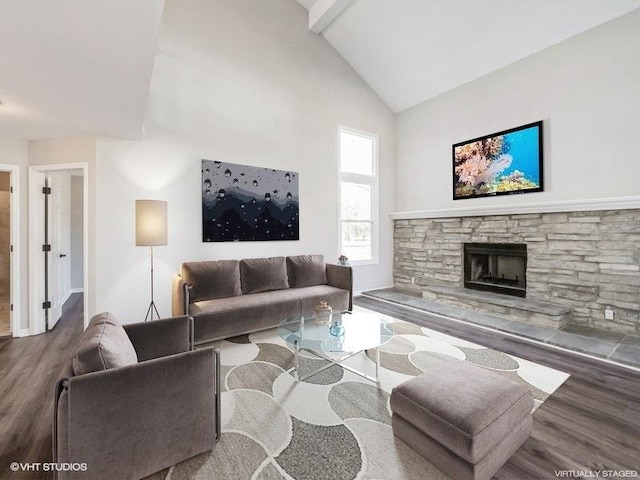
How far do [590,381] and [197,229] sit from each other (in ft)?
14.3

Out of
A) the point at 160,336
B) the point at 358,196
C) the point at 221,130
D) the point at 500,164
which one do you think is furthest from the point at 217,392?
the point at 500,164

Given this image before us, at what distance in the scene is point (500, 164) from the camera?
178 inches

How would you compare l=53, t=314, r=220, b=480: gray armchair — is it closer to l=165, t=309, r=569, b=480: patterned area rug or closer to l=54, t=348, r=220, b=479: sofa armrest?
l=54, t=348, r=220, b=479: sofa armrest

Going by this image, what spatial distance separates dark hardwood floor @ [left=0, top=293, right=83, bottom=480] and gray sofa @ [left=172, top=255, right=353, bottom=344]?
1.15 metres

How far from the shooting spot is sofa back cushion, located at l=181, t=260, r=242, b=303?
3.58 metres

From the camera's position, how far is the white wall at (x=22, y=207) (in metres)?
3.47

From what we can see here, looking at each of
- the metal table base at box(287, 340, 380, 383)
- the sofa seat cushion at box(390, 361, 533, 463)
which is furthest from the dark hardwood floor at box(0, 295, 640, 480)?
the metal table base at box(287, 340, 380, 383)

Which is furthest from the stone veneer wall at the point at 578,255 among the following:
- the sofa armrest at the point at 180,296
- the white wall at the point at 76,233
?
the white wall at the point at 76,233

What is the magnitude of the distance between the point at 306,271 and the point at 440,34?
4.06m

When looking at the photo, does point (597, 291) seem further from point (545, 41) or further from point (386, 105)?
point (386, 105)

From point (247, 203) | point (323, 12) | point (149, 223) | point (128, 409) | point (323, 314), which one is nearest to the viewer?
point (128, 409)

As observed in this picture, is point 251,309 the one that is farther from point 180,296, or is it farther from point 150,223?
point 150,223

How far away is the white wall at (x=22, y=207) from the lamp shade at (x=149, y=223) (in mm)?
1490

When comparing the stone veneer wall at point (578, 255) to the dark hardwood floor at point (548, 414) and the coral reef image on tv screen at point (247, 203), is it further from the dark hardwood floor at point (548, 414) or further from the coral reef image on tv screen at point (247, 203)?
the coral reef image on tv screen at point (247, 203)
